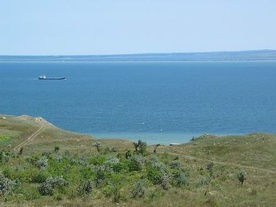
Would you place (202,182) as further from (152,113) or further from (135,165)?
(152,113)

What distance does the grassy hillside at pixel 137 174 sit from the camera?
34562 mm

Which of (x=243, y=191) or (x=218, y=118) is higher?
(x=243, y=191)

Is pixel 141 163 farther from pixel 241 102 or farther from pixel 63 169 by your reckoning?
pixel 241 102

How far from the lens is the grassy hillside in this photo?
34562 millimetres

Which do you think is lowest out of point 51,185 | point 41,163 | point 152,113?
point 152,113

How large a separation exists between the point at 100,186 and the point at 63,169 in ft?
19.6

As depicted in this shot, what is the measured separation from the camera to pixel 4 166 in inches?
1738

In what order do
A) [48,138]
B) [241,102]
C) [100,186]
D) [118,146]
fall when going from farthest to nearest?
[241,102], [48,138], [118,146], [100,186]

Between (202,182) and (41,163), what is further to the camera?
(41,163)

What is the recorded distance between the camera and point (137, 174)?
140 ft

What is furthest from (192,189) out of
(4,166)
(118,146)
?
(118,146)

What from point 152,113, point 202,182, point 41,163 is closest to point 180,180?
point 202,182

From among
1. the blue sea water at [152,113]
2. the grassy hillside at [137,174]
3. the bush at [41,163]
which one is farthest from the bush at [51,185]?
the blue sea water at [152,113]

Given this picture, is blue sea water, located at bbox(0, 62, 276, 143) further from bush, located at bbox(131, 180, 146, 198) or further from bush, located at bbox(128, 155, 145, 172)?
bush, located at bbox(131, 180, 146, 198)
